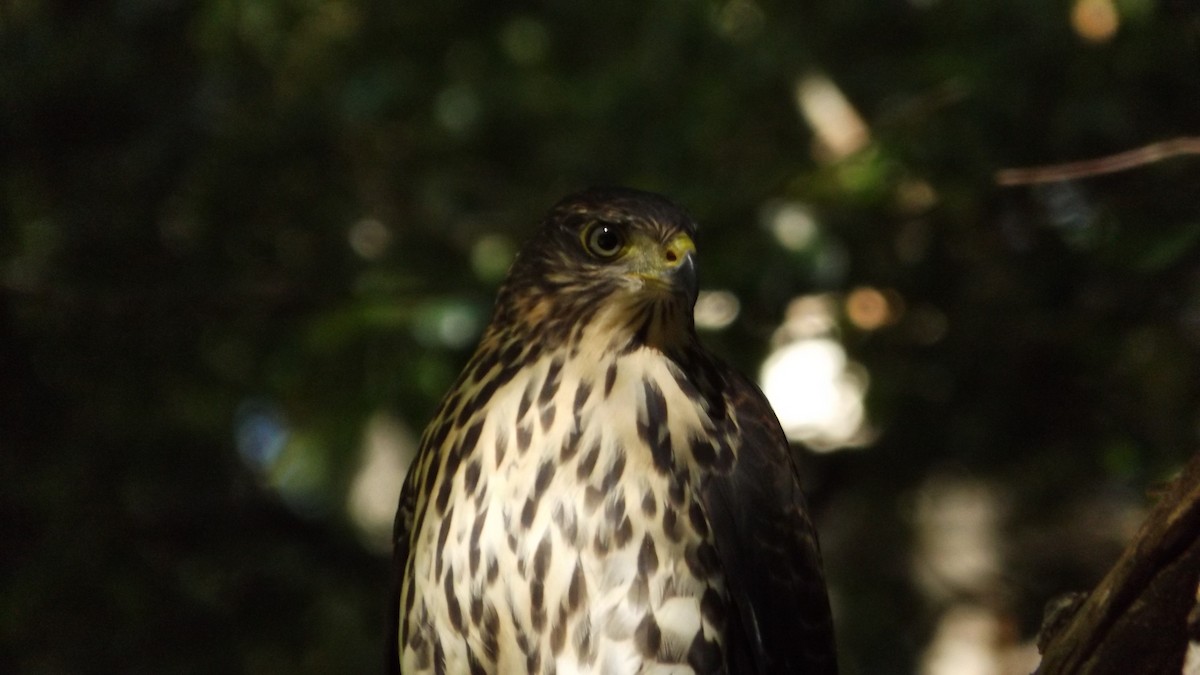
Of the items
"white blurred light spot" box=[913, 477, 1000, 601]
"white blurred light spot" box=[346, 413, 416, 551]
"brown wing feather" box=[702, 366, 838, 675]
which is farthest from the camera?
"white blurred light spot" box=[913, 477, 1000, 601]

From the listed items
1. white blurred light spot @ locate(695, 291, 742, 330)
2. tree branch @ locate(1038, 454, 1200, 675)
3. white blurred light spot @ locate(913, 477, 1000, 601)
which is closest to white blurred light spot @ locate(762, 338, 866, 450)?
white blurred light spot @ locate(695, 291, 742, 330)

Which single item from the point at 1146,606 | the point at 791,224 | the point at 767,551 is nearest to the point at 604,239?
the point at 767,551

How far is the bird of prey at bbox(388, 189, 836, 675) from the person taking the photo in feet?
9.86

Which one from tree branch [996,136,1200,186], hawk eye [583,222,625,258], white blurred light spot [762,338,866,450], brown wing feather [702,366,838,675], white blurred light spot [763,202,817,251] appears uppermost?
white blurred light spot [763,202,817,251]

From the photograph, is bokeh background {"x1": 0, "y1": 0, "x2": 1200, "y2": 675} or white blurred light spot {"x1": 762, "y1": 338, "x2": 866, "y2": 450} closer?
bokeh background {"x1": 0, "y1": 0, "x2": 1200, "y2": 675}

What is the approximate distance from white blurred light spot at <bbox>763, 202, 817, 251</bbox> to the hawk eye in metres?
1.85

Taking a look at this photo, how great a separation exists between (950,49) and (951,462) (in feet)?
5.01

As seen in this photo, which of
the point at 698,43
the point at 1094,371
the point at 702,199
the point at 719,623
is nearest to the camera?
the point at 719,623

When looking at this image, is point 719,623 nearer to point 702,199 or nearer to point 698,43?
point 702,199

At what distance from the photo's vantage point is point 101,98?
6.92 meters

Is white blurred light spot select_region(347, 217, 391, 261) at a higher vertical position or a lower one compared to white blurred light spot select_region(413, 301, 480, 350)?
higher

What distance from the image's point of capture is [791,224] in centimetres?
511

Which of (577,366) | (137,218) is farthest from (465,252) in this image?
(577,366)

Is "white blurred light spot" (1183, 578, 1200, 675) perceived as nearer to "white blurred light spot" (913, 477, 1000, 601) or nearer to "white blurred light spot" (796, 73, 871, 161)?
"white blurred light spot" (796, 73, 871, 161)
